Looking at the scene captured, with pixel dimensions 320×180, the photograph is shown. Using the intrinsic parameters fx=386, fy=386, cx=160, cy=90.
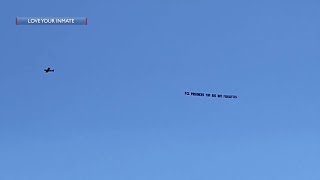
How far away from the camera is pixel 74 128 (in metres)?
1.27

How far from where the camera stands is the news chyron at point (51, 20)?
127cm

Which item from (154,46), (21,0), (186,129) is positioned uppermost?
(21,0)

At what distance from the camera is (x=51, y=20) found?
126 cm

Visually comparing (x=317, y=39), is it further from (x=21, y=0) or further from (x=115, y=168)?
(x=21, y=0)

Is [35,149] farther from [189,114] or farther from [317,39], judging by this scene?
[317,39]

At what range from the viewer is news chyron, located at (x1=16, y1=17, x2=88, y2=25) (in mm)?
1266

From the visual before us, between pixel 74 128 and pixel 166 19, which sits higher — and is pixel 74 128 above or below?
below

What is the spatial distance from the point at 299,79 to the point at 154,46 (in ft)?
1.64

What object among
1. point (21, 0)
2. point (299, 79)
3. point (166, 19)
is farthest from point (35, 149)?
point (299, 79)

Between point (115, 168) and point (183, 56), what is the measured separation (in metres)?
0.44

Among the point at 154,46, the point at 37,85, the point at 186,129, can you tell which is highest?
the point at 154,46

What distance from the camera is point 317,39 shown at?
1298 mm

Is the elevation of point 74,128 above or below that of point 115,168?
above

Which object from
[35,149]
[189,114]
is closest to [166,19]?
[189,114]
